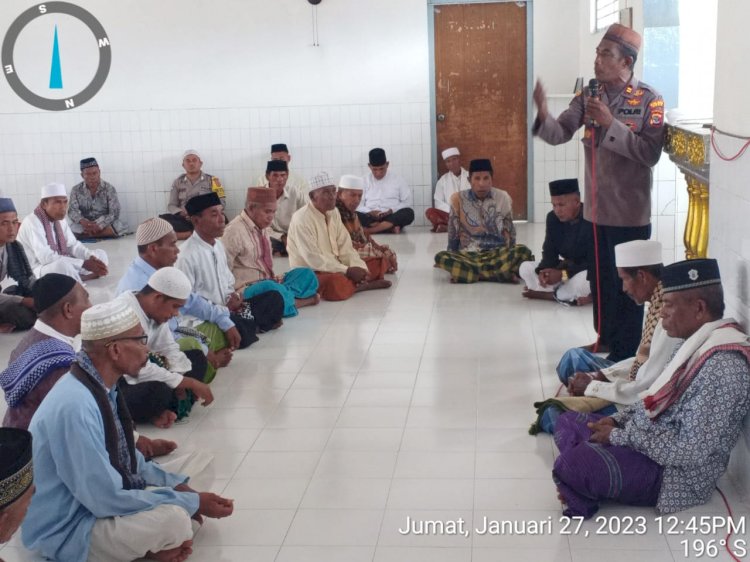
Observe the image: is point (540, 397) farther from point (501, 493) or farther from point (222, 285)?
point (222, 285)

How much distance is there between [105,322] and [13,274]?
4171 millimetres

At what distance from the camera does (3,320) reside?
6.95 meters

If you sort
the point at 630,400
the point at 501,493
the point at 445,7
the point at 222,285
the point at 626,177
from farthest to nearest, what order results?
the point at 445,7
the point at 222,285
the point at 626,177
the point at 630,400
the point at 501,493

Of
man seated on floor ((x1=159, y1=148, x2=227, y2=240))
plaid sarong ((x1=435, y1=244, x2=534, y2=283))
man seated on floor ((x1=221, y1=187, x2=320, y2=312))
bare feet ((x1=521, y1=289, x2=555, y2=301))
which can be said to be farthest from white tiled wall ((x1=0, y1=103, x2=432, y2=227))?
man seated on floor ((x1=221, y1=187, x2=320, y2=312))

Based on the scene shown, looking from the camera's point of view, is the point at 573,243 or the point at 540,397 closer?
the point at 540,397

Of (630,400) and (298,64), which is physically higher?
(298,64)

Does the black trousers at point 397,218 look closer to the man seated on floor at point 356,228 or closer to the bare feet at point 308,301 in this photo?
A: the man seated on floor at point 356,228

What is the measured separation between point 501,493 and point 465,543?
43 centimetres

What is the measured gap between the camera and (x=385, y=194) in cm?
1051

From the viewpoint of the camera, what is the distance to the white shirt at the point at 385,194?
10.5m

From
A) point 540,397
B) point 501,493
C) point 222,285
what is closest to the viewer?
point 501,493

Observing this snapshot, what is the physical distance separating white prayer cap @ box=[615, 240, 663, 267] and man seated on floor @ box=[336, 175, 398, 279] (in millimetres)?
3855

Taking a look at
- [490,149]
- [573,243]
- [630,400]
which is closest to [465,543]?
[630,400]

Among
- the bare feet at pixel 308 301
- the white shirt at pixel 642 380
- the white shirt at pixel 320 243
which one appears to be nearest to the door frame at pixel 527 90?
the white shirt at pixel 320 243
